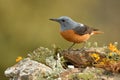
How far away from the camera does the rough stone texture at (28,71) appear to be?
31.0ft

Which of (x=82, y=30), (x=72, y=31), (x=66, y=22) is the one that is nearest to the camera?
(x=66, y=22)

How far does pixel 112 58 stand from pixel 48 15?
16477mm

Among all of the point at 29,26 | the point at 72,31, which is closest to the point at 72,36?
the point at 72,31

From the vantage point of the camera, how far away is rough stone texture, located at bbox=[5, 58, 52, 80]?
31.0ft

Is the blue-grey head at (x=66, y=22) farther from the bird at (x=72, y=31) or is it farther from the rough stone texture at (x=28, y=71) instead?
the rough stone texture at (x=28, y=71)

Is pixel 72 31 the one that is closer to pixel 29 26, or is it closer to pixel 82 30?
pixel 82 30

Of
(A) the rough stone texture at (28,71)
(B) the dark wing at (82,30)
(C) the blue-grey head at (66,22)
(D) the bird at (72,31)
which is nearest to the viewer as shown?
(A) the rough stone texture at (28,71)

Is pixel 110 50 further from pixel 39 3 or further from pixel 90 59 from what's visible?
pixel 39 3

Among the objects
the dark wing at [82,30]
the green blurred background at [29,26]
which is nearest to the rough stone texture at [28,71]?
the dark wing at [82,30]

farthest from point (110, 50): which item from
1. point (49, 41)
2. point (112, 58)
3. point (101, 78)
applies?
point (49, 41)

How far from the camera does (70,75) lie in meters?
9.36

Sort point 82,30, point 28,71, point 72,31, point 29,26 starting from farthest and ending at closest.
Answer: point 29,26, point 82,30, point 72,31, point 28,71

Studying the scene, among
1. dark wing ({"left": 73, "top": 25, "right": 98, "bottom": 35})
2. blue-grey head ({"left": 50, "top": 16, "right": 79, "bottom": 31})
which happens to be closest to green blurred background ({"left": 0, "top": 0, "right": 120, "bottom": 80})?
dark wing ({"left": 73, "top": 25, "right": 98, "bottom": 35})

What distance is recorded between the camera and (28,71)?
953 centimetres
